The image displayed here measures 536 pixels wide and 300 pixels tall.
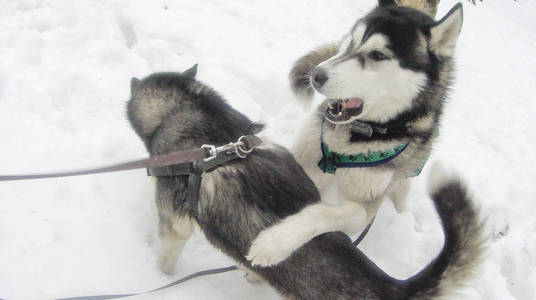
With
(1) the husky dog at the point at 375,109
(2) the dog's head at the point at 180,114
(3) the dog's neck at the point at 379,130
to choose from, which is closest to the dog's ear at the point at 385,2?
(1) the husky dog at the point at 375,109

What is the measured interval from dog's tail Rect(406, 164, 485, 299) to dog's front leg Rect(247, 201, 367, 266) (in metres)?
0.56

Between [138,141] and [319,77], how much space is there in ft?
6.33

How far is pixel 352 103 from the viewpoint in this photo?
2.31 m

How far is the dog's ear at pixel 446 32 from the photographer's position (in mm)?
2049

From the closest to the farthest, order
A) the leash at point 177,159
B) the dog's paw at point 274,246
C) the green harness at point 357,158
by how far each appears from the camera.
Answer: the dog's paw at point 274,246
the leash at point 177,159
the green harness at point 357,158

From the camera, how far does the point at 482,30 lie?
877 cm

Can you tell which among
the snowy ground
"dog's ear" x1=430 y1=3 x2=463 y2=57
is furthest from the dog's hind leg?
"dog's ear" x1=430 y1=3 x2=463 y2=57

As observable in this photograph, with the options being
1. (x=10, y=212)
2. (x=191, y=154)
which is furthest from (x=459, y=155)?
(x=10, y=212)

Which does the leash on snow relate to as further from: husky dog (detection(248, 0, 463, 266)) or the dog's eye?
the dog's eye

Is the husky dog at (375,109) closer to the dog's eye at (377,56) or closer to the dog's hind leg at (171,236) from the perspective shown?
the dog's eye at (377,56)

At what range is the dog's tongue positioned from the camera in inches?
89.9

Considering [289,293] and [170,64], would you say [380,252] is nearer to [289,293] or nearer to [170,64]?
[289,293]

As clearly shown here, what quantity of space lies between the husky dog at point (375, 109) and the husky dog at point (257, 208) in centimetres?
13

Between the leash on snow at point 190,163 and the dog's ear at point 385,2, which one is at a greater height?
the dog's ear at point 385,2
